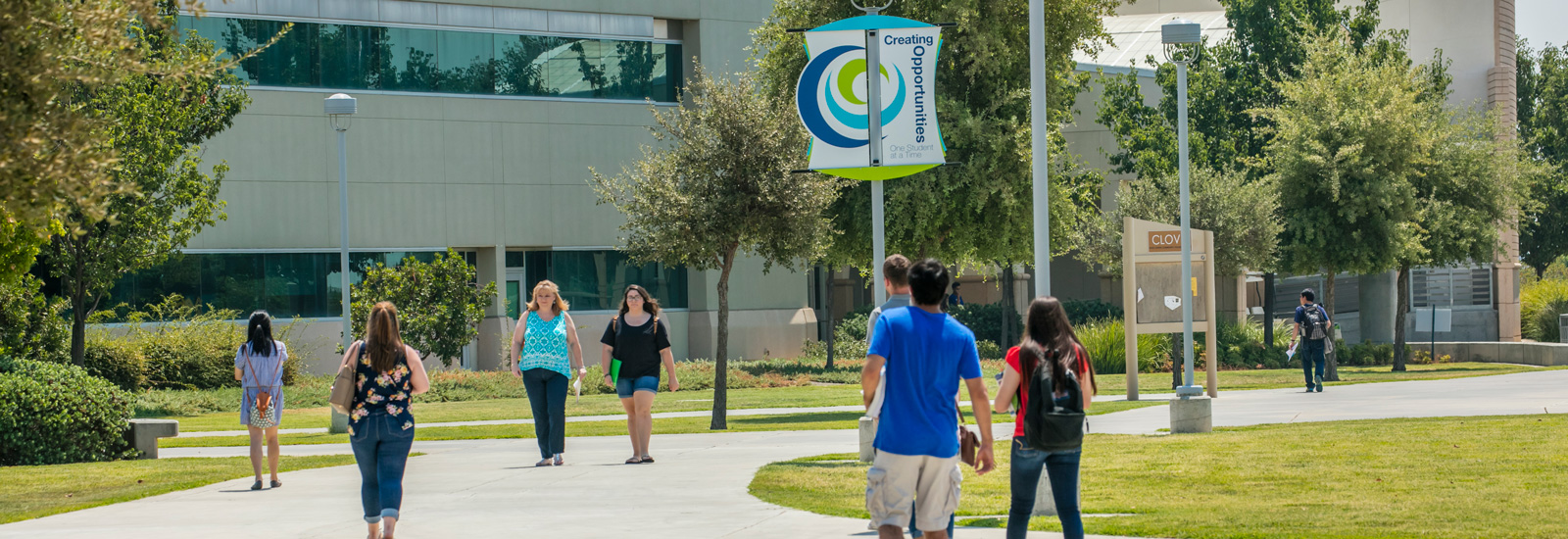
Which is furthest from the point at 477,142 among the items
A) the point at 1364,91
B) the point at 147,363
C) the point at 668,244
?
the point at 1364,91

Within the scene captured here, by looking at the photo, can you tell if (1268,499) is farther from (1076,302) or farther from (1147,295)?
(1076,302)

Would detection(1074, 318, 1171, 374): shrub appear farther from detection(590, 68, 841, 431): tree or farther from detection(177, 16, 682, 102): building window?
detection(590, 68, 841, 431): tree

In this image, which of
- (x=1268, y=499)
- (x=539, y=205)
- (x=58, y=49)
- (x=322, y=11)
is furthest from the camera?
(x=539, y=205)

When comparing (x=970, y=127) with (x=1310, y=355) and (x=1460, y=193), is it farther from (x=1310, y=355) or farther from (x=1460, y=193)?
(x=1460, y=193)

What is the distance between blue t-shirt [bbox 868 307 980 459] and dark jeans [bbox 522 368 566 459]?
6587 mm

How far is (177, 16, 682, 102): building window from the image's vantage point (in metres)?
31.9

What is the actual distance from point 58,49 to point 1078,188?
2356 centimetres

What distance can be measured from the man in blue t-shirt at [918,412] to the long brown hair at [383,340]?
3469mm

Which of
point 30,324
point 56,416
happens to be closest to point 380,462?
point 56,416

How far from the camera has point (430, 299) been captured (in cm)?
2869

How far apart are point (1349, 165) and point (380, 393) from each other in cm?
2551

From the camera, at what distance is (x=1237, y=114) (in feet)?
128

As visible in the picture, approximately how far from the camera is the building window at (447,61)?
31.9 metres

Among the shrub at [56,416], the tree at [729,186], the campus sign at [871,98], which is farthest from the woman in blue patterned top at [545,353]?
the shrub at [56,416]
